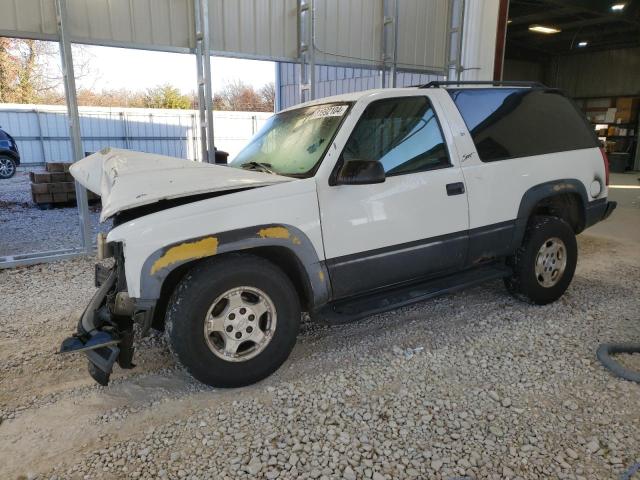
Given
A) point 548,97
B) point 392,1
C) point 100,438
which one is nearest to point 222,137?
point 392,1

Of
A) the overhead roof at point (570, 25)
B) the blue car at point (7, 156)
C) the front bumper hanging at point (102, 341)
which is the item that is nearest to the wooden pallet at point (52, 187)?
the blue car at point (7, 156)

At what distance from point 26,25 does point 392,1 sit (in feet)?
19.8

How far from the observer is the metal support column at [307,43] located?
7.69 m

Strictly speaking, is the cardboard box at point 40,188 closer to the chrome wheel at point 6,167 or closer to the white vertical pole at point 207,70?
the white vertical pole at point 207,70

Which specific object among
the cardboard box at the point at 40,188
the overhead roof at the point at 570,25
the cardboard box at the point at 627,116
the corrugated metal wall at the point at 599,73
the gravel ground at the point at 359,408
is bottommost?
the gravel ground at the point at 359,408

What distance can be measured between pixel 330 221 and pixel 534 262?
216cm

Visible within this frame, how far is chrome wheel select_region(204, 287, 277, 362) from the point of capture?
115 inches

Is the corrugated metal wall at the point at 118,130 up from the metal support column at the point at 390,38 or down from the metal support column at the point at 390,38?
down

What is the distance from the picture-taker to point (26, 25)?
18.7 feet

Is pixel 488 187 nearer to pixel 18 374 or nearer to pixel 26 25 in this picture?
pixel 18 374

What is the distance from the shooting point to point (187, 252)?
2756 millimetres

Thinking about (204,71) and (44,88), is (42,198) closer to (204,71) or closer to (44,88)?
(204,71)

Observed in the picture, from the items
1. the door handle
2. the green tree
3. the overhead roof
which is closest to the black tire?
the door handle

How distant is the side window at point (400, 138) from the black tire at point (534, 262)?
120cm
